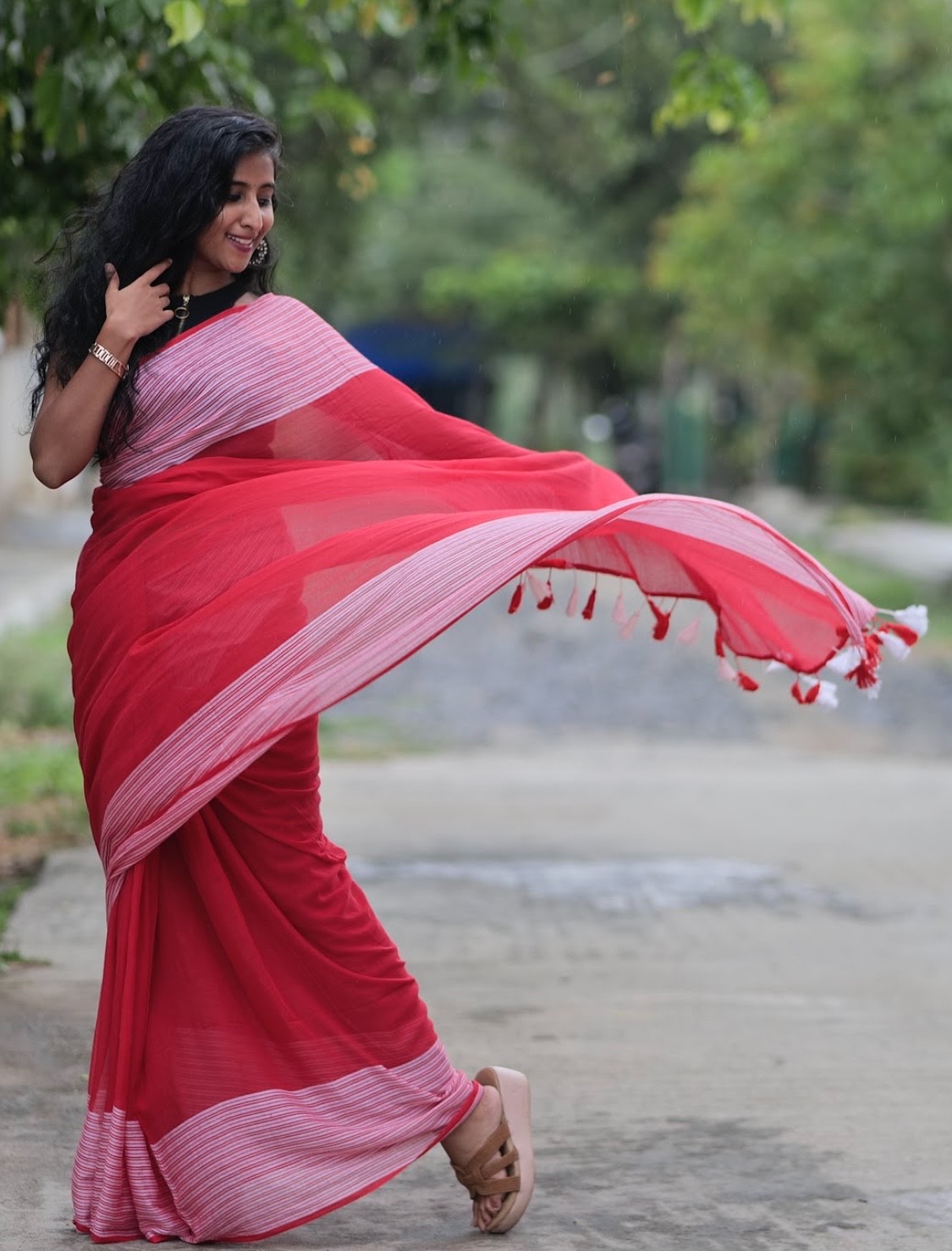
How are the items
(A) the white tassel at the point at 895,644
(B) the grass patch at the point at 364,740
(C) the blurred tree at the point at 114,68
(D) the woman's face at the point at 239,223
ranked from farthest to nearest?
1. (B) the grass patch at the point at 364,740
2. (C) the blurred tree at the point at 114,68
3. (A) the white tassel at the point at 895,644
4. (D) the woman's face at the point at 239,223

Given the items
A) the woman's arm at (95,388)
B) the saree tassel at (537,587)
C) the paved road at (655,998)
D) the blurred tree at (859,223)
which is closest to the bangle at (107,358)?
the woman's arm at (95,388)

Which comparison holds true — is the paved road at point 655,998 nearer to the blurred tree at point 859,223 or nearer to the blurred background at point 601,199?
the blurred background at point 601,199

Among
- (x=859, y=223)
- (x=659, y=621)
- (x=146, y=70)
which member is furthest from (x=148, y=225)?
(x=859, y=223)

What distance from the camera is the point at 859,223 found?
18.6m

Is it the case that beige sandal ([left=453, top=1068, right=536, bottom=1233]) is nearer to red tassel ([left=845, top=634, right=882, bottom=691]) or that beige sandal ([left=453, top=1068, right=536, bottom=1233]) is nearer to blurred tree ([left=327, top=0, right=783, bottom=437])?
red tassel ([left=845, top=634, right=882, bottom=691])

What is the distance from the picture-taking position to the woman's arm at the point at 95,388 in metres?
3.27

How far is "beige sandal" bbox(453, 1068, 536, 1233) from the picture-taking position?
344cm

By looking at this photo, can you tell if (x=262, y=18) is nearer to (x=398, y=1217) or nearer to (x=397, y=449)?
(x=397, y=449)

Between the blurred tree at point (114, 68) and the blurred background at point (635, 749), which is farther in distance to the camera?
the blurred tree at point (114, 68)

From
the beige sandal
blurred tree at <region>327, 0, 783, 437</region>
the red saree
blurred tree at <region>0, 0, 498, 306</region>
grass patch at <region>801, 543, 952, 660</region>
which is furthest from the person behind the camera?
blurred tree at <region>327, 0, 783, 437</region>

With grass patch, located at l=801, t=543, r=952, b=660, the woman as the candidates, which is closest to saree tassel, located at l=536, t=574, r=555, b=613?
the woman

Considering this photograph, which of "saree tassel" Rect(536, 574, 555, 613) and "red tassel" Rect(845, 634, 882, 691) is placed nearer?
"red tassel" Rect(845, 634, 882, 691)

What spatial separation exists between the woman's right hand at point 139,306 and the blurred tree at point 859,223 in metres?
14.7

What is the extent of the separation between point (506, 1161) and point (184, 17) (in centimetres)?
266
